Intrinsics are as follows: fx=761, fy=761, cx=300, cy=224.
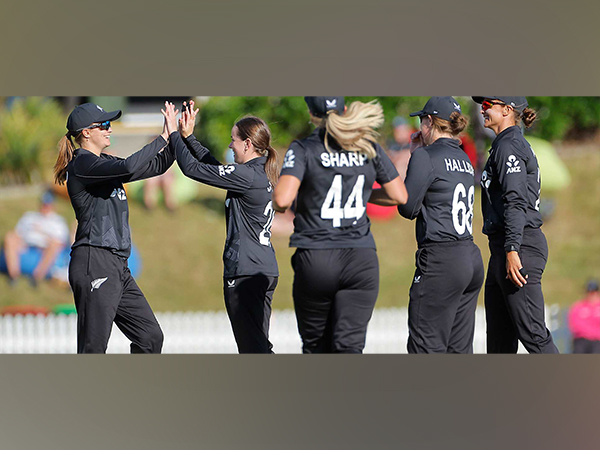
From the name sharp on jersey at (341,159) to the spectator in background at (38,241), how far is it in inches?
414

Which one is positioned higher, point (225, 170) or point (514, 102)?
point (514, 102)

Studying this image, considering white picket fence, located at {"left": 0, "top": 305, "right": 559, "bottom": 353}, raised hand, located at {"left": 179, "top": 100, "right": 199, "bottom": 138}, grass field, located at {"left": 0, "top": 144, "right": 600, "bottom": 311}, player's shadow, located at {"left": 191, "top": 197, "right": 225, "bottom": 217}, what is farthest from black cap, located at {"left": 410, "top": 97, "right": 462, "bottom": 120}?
player's shadow, located at {"left": 191, "top": 197, "right": 225, "bottom": 217}

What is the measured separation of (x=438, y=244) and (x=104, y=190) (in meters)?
2.36

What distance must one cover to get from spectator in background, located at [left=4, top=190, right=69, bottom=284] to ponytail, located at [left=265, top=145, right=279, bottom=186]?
9.58 meters

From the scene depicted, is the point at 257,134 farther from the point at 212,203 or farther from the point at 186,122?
the point at 212,203

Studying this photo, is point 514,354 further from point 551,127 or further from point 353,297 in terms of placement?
point 551,127

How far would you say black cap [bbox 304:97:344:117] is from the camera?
180 inches

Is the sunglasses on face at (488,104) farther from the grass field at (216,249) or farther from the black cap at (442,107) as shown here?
the grass field at (216,249)

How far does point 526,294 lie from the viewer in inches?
214

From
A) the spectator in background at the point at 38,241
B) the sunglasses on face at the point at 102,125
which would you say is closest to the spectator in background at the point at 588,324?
the sunglasses on face at the point at 102,125

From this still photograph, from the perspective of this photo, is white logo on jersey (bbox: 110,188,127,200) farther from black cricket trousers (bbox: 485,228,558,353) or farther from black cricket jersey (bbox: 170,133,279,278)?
black cricket trousers (bbox: 485,228,558,353)

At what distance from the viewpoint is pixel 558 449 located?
4.59 metres

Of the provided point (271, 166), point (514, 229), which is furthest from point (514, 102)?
point (271, 166)

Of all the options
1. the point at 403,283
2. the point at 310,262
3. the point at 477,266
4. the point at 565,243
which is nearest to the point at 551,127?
the point at 565,243
